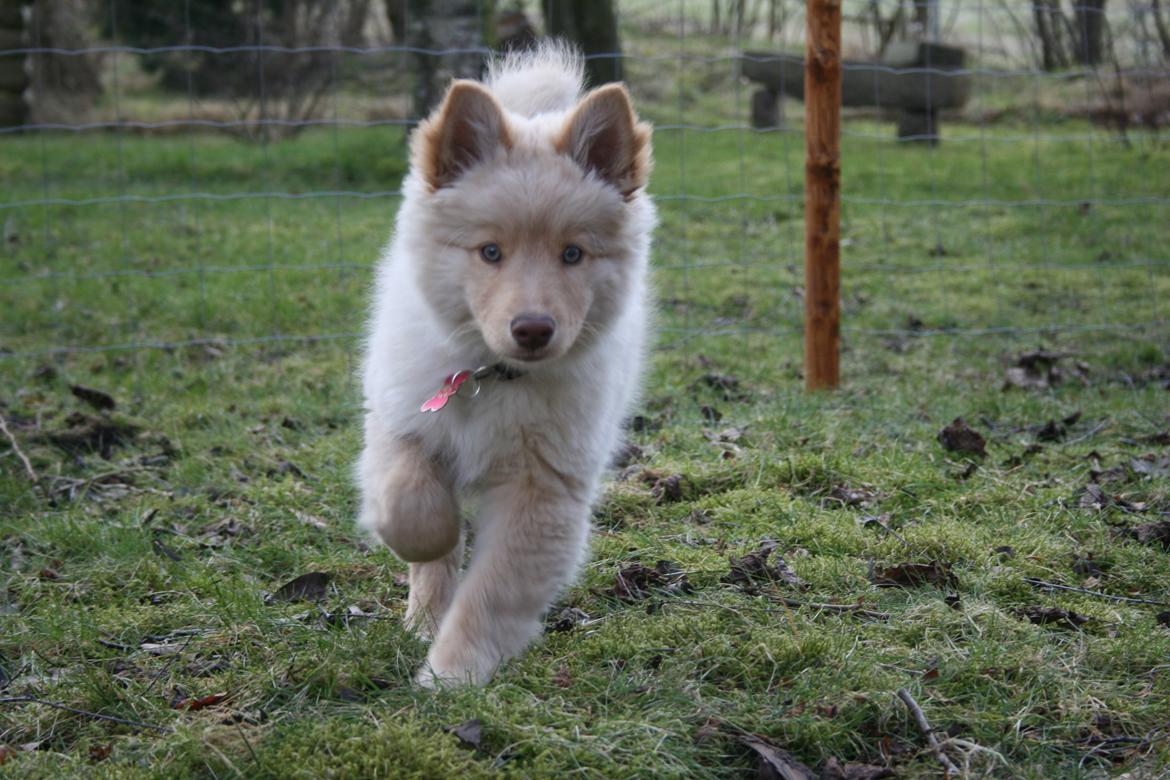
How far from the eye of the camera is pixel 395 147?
12984 mm

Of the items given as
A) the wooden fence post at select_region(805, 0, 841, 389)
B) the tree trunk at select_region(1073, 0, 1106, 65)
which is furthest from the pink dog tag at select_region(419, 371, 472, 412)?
the tree trunk at select_region(1073, 0, 1106, 65)

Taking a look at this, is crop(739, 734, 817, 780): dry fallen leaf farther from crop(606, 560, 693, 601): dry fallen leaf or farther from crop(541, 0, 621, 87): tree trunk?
crop(541, 0, 621, 87): tree trunk

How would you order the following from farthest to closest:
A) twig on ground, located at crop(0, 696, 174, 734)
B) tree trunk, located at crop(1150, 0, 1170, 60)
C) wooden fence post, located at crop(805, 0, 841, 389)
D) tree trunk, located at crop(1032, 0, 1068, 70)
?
tree trunk, located at crop(1032, 0, 1068, 70) < tree trunk, located at crop(1150, 0, 1170, 60) < wooden fence post, located at crop(805, 0, 841, 389) < twig on ground, located at crop(0, 696, 174, 734)

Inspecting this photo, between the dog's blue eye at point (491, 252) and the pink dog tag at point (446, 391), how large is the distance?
12.6 inches

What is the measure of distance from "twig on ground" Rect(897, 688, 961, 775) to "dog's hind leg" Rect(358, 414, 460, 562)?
3.99 feet

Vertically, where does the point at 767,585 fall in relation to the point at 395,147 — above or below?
below

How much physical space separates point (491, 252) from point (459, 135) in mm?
374

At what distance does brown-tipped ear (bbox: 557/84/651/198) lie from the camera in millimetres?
3271

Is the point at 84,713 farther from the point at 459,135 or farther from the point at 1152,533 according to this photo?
the point at 1152,533

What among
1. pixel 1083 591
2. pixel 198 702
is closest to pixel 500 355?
pixel 198 702

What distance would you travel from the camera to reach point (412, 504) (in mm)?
3141

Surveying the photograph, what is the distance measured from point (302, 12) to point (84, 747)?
60.8ft

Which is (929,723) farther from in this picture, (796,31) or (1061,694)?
(796,31)

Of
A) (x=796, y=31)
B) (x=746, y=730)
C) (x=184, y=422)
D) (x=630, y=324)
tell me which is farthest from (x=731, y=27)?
(x=746, y=730)
